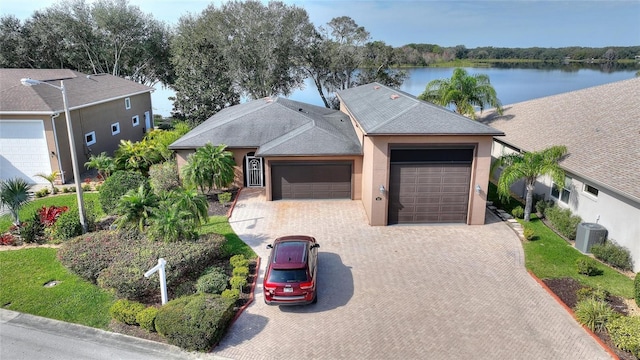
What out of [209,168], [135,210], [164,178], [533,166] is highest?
[533,166]

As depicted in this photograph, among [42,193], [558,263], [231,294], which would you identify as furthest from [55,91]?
[558,263]

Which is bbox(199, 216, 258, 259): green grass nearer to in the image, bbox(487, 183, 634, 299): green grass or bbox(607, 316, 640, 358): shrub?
bbox(487, 183, 634, 299): green grass

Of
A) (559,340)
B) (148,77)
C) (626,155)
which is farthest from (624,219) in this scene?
(148,77)

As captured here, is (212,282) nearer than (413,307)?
No

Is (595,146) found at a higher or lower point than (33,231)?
higher

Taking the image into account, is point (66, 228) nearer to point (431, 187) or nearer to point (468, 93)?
point (431, 187)

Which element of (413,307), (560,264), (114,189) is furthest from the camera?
(114,189)

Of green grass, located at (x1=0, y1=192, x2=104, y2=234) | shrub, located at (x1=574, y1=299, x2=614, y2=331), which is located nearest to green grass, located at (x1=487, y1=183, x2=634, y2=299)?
shrub, located at (x1=574, y1=299, x2=614, y2=331)
